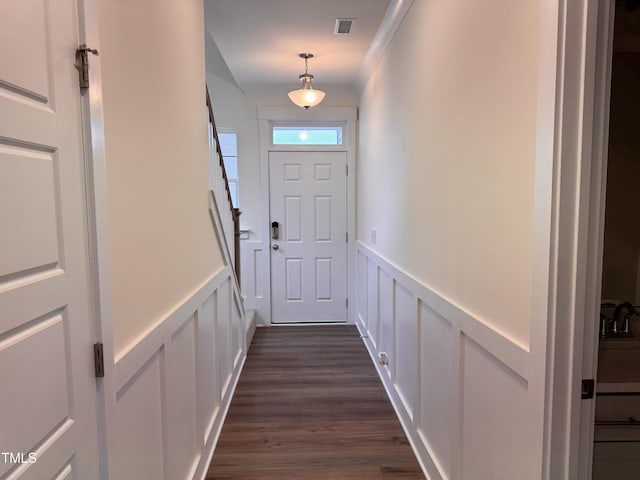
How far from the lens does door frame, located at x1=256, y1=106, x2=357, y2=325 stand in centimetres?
454

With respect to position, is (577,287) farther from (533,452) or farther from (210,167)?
(210,167)

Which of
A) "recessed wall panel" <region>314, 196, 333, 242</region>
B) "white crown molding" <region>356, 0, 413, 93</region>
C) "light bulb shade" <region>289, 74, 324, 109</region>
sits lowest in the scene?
"recessed wall panel" <region>314, 196, 333, 242</region>

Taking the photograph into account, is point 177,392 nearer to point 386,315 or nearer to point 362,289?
point 386,315

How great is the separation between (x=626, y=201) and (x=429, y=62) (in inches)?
44.2

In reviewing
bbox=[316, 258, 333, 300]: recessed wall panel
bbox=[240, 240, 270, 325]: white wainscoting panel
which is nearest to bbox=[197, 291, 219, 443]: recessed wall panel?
bbox=[240, 240, 270, 325]: white wainscoting panel

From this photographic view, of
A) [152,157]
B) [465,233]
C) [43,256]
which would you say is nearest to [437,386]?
[465,233]

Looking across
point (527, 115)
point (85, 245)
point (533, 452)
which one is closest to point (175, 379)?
point (85, 245)

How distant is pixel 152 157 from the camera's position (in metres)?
1.51

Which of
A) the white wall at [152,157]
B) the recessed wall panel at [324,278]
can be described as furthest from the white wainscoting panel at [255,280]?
the white wall at [152,157]

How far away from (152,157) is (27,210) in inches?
29.3

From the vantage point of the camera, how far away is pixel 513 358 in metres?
1.24

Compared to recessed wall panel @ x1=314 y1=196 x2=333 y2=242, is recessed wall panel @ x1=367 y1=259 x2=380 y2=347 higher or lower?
lower

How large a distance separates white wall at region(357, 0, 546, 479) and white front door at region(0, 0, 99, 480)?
46.8 inches

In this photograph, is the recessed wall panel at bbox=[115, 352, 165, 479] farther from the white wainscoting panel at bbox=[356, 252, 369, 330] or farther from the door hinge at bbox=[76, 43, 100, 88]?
the white wainscoting panel at bbox=[356, 252, 369, 330]
